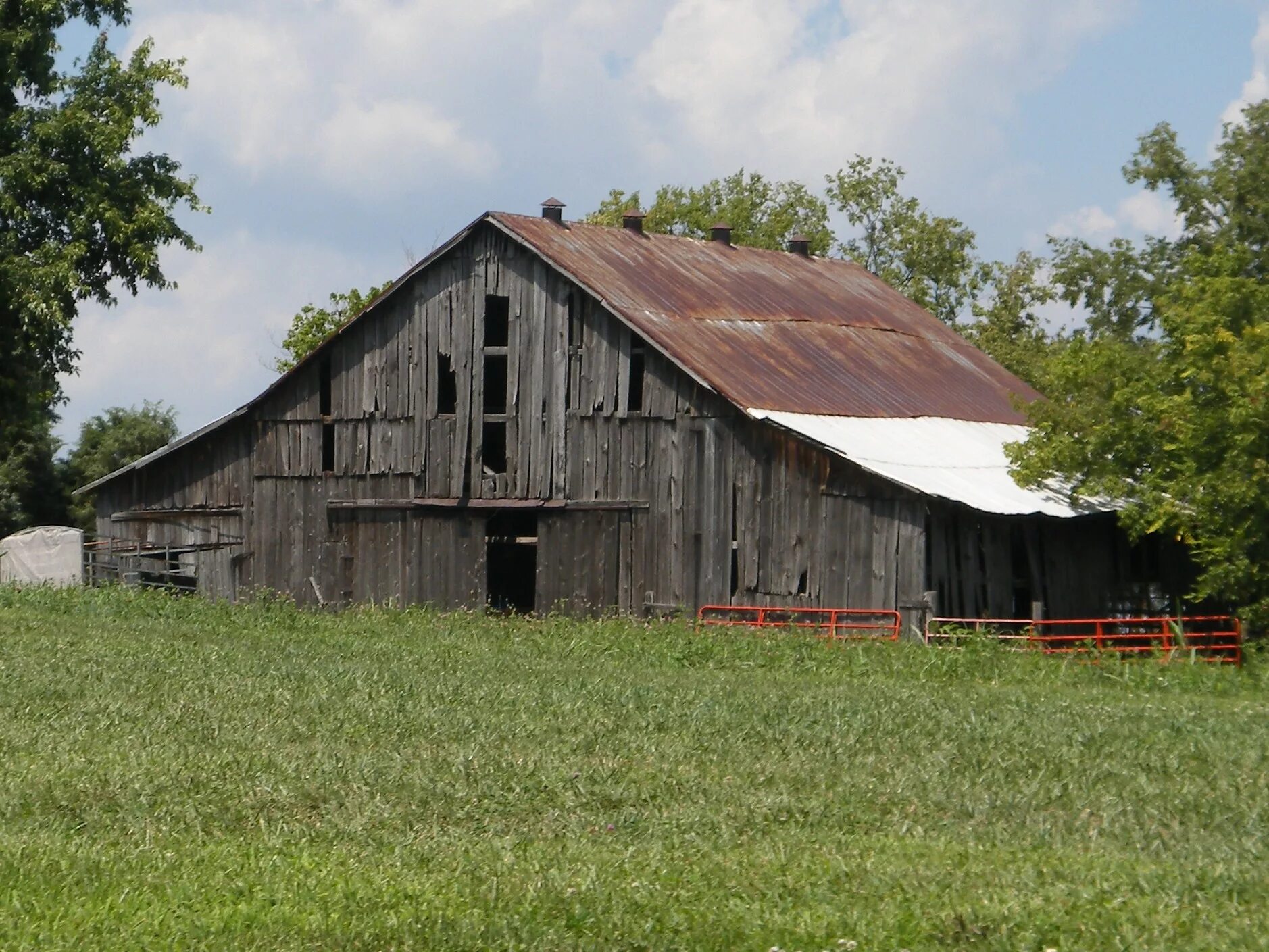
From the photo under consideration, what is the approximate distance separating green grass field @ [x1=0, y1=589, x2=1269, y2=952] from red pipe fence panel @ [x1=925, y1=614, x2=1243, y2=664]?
1.29 m

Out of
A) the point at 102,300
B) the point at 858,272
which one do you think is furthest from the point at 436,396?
the point at 858,272

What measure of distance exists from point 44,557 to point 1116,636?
24.2m

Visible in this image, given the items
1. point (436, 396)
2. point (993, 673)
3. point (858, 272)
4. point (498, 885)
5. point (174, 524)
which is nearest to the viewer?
point (498, 885)

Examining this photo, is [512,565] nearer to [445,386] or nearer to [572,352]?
[445,386]

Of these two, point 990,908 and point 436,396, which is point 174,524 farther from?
point 990,908

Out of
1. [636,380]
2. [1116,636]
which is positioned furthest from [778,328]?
[1116,636]

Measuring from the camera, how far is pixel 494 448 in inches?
1152

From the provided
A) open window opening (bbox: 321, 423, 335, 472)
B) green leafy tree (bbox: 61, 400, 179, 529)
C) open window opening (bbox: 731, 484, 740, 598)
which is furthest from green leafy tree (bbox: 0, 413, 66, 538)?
open window opening (bbox: 731, 484, 740, 598)

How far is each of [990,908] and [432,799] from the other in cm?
439

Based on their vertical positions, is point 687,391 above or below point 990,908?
above

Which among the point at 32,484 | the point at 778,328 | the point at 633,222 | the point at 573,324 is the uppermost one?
the point at 633,222

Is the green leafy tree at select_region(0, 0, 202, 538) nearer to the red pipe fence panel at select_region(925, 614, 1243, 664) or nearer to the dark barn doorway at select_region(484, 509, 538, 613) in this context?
the dark barn doorway at select_region(484, 509, 538, 613)

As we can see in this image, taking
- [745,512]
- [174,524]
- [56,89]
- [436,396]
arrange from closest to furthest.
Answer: [745,512]
[436,396]
[174,524]
[56,89]

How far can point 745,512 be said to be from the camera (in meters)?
25.6
